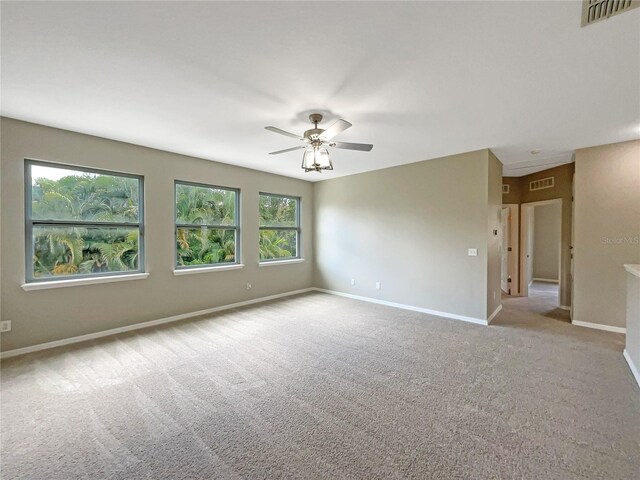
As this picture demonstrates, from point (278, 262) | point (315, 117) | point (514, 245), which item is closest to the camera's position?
point (315, 117)

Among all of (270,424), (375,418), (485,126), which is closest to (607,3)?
(485,126)

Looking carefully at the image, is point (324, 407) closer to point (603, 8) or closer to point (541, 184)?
point (603, 8)

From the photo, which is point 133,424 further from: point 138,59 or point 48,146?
point 48,146

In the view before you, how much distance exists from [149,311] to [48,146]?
249 cm

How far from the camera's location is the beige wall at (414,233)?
4.23 m

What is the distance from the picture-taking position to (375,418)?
2033 millimetres

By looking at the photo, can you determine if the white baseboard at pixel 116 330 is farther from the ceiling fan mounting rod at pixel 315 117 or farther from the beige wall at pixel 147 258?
the ceiling fan mounting rod at pixel 315 117

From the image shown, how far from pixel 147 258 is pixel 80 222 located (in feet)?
3.02

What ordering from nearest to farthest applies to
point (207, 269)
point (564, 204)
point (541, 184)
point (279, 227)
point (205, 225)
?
1. point (207, 269)
2. point (205, 225)
3. point (564, 204)
4. point (541, 184)
5. point (279, 227)

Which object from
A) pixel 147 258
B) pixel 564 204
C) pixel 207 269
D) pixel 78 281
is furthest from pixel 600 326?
pixel 78 281

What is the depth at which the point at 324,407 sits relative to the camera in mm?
2168

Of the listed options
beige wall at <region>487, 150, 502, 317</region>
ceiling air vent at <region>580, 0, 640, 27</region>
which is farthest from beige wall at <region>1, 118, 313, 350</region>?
ceiling air vent at <region>580, 0, 640, 27</region>

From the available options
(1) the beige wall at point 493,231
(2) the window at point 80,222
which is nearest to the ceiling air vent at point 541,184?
(1) the beige wall at point 493,231

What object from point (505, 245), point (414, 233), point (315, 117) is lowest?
point (505, 245)
